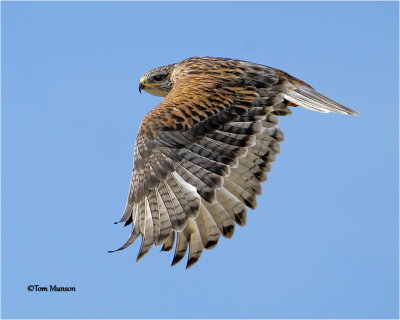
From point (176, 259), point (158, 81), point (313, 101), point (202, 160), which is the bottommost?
point (176, 259)

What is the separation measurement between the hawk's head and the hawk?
2.02m

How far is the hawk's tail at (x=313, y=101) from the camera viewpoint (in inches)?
466

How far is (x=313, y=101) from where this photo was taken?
1205 cm

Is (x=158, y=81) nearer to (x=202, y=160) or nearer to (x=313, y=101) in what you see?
(x=313, y=101)

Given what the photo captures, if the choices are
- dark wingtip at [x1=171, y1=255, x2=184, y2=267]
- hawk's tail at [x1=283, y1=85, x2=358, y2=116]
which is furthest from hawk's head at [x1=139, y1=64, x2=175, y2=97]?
dark wingtip at [x1=171, y1=255, x2=184, y2=267]

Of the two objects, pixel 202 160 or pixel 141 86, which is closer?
pixel 202 160

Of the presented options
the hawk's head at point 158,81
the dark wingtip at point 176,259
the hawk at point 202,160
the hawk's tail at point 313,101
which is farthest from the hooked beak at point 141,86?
the dark wingtip at point 176,259

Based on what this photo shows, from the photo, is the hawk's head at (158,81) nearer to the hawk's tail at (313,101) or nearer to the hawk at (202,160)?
the hawk at (202,160)

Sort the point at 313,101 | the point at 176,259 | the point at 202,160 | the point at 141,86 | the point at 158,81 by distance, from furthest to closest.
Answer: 1. the point at 141,86
2. the point at 158,81
3. the point at 313,101
4. the point at 202,160
5. the point at 176,259

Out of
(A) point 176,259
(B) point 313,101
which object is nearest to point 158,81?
(B) point 313,101

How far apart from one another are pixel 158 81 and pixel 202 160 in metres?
3.90

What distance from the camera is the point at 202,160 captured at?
1064 centimetres

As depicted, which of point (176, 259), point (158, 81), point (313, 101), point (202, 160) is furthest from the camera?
point (158, 81)

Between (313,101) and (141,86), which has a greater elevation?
(141,86)
